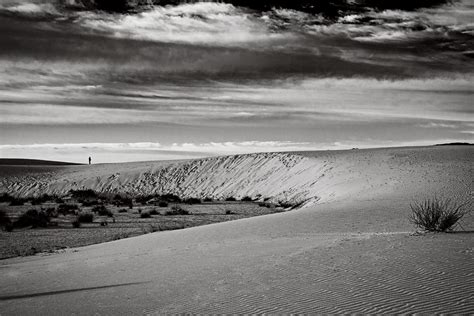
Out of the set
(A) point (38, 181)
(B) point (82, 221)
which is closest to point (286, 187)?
(B) point (82, 221)

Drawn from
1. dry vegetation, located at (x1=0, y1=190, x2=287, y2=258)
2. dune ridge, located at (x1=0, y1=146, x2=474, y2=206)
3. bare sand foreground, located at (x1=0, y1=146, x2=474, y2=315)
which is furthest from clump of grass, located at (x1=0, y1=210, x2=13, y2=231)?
dune ridge, located at (x1=0, y1=146, x2=474, y2=206)

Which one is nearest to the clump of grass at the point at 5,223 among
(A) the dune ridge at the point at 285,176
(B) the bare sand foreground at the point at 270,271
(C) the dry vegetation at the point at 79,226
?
(C) the dry vegetation at the point at 79,226

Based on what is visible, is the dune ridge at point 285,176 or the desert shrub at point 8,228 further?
the dune ridge at point 285,176

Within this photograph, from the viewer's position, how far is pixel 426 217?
10750mm

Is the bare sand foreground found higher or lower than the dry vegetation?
higher

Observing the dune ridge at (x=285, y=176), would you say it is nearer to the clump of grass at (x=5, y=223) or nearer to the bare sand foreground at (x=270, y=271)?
the bare sand foreground at (x=270, y=271)

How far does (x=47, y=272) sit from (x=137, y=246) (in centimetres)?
314

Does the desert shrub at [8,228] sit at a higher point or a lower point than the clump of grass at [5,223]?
higher

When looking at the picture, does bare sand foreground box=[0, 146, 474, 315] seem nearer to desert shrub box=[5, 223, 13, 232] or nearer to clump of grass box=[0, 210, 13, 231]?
desert shrub box=[5, 223, 13, 232]

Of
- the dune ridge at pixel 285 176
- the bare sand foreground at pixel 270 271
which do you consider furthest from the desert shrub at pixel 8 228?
the dune ridge at pixel 285 176

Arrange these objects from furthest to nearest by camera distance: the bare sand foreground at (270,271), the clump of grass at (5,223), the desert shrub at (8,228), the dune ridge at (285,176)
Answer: the dune ridge at (285,176) → the clump of grass at (5,223) → the desert shrub at (8,228) → the bare sand foreground at (270,271)

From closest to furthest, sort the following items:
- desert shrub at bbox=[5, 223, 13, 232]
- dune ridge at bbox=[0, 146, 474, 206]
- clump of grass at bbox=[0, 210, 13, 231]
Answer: desert shrub at bbox=[5, 223, 13, 232], clump of grass at bbox=[0, 210, 13, 231], dune ridge at bbox=[0, 146, 474, 206]

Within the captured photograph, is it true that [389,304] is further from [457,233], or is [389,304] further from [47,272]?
[47,272]

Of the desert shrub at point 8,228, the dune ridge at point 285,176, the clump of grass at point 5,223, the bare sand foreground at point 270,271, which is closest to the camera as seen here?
the bare sand foreground at point 270,271
